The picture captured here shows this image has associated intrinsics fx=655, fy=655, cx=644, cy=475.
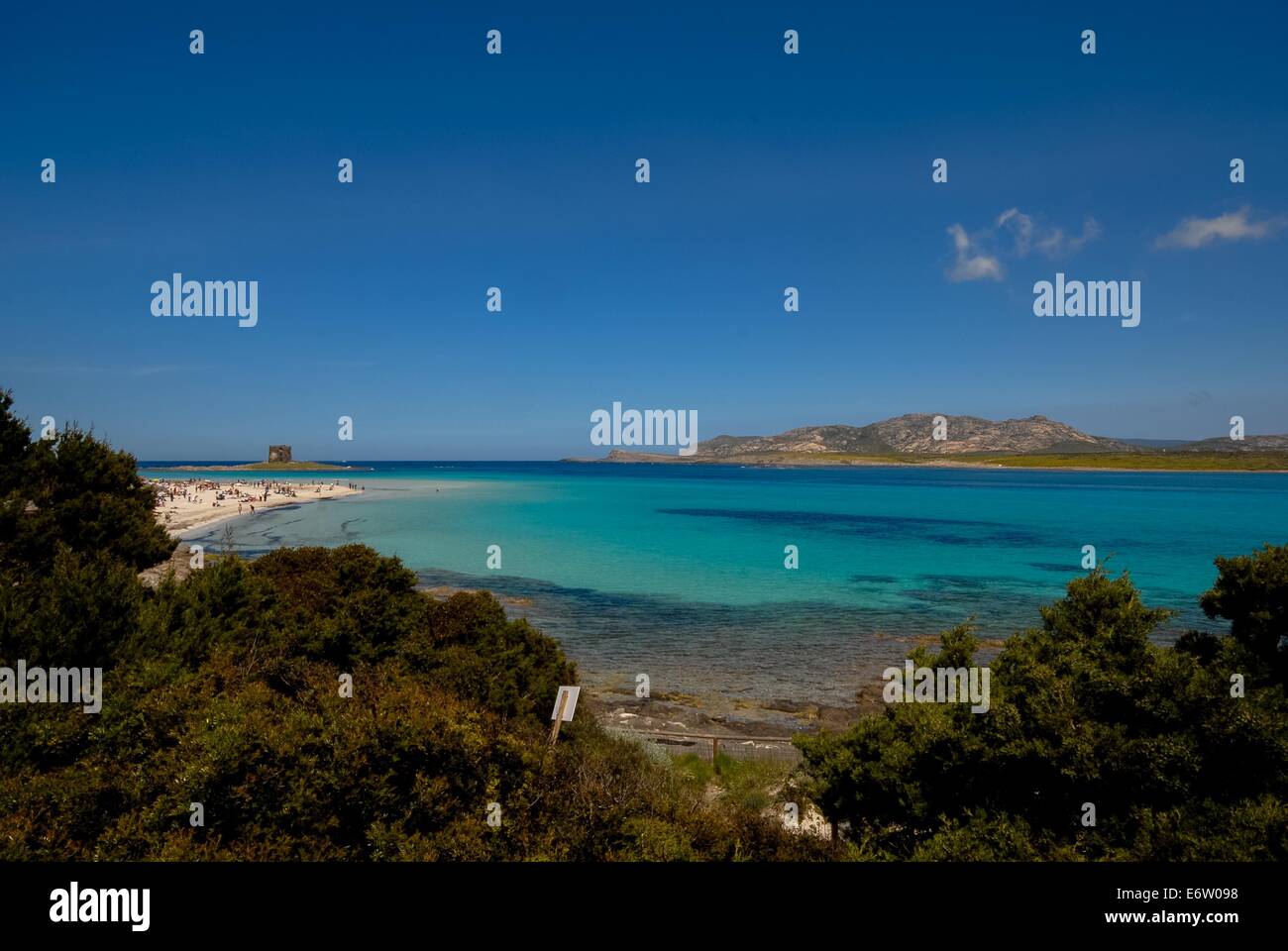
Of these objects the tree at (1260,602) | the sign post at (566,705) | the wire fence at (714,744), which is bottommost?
the wire fence at (714,744)

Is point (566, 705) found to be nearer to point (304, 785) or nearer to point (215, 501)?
point (304, 785)

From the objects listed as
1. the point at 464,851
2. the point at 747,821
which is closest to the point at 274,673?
the point at 464,851

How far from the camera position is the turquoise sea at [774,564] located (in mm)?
25469

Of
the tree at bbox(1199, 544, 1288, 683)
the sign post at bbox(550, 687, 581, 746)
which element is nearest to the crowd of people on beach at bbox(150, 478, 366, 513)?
the sign post at bbox(550, 687, 581, 746)

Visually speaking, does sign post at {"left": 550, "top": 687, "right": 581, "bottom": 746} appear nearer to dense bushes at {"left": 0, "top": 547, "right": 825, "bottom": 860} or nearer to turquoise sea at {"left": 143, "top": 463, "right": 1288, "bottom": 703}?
dense bushes at {"left": 0, "top": 547, "right": 825, "bottom": 860}

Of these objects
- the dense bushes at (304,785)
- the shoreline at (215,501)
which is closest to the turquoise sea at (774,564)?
Answer: the shoreline at (215,501)

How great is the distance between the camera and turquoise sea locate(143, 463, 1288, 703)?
25.5 m

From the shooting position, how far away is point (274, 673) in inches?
467

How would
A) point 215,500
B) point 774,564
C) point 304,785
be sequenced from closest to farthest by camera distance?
point 304,785, point 774,564, point 215,500

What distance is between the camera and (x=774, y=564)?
150 ft

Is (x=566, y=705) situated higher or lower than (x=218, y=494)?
lower

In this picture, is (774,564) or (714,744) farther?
(774,564)

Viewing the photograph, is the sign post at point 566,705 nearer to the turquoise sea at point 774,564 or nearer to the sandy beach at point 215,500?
the turquoise sea at point 774,564

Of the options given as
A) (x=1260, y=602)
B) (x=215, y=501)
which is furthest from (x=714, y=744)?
(x=215, y=501)
